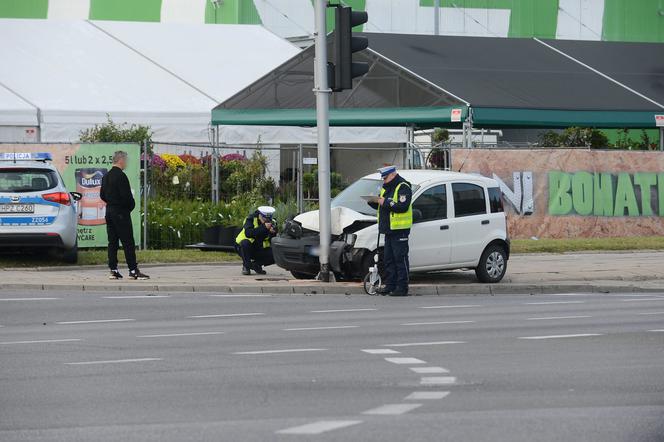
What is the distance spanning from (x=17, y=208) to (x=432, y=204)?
6.33m

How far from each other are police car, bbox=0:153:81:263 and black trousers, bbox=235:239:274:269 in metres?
2.74

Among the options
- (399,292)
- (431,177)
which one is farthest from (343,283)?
(431,177)

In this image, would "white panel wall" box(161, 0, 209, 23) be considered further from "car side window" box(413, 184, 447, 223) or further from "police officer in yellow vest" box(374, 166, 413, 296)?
"police officer in yellow vest" box(374, 166, 413, 296)

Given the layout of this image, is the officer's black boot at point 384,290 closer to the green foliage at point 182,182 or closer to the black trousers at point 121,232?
the black trousers at point 121,232

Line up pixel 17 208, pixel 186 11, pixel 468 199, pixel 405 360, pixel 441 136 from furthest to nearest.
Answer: pixel 186 11 < pixel 441 136 < pixel 17 208 < pixel 468 199 < pixel 405 360

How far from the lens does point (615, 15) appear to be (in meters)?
53.0

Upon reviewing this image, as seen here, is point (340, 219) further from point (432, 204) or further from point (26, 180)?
point (26, 180)

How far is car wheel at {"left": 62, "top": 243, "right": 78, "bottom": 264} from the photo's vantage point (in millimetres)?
21016

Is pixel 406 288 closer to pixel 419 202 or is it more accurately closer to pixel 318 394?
pixel 419 202

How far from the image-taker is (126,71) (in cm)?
3544

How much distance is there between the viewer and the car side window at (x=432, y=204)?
19000mm

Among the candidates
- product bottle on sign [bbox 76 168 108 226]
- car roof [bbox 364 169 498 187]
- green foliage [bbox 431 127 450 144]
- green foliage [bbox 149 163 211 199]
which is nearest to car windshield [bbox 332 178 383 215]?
car roof [bbox 364 169 498 187]

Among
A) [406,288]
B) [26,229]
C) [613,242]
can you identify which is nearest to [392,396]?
[406,288]

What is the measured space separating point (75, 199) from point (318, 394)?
13534 millimetres
